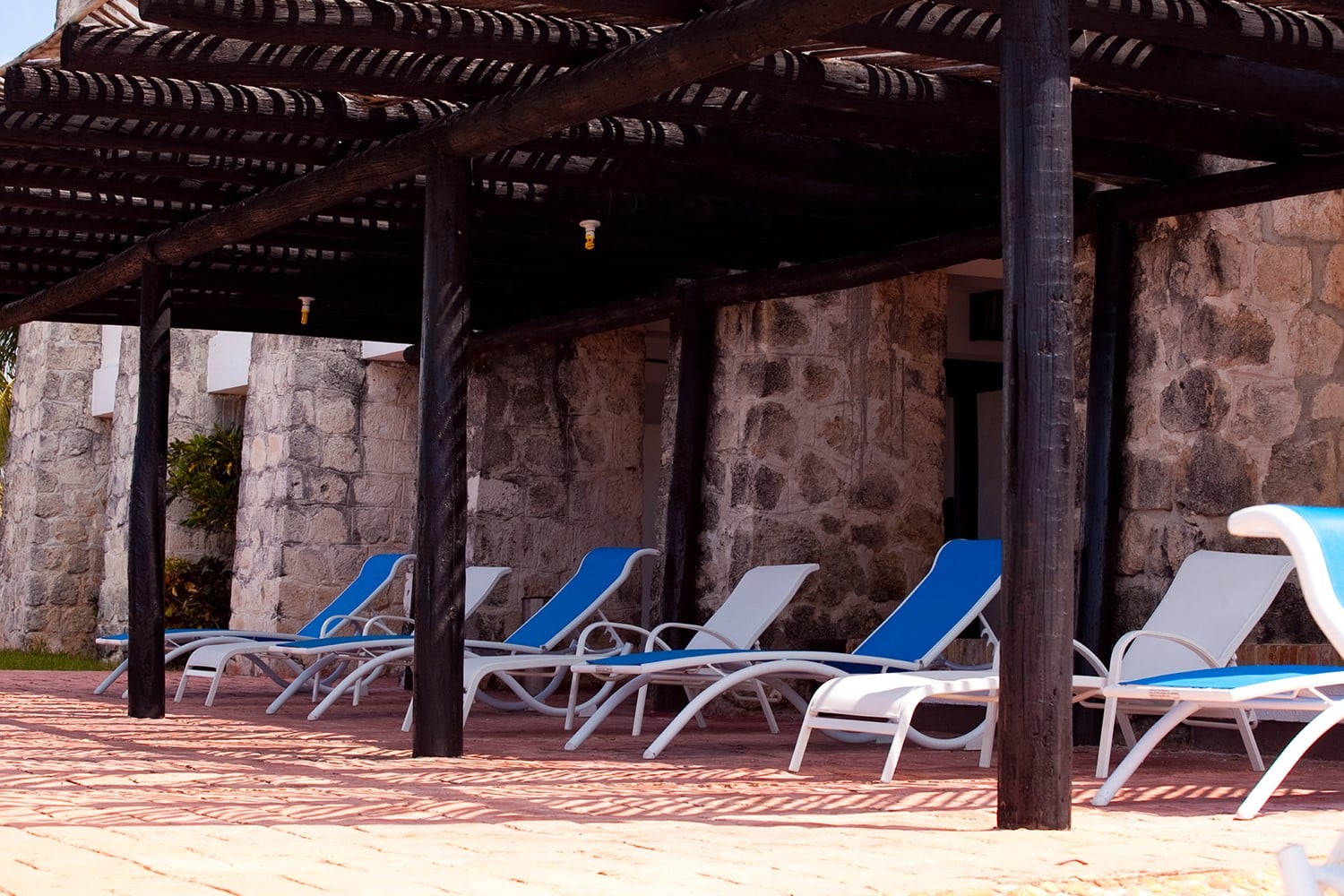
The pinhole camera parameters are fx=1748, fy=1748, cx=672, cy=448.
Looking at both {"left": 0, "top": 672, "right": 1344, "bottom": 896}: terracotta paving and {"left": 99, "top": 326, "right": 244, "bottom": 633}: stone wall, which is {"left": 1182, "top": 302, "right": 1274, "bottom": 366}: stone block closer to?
{"left": 0, "top": 672, "right": 1344, "bottom": 896}: terracotta paving

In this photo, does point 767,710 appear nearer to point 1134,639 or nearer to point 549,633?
point 549,633

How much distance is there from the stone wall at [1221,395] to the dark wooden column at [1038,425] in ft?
8.96

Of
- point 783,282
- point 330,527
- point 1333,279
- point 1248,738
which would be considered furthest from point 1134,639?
point 330,527

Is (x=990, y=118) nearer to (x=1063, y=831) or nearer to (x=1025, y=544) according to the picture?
(x=1025, y=544)

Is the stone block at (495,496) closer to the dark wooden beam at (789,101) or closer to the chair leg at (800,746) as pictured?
the dark wooden beam at (789,101)

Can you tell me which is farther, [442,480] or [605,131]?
[605,131]

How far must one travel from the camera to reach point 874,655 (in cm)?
655

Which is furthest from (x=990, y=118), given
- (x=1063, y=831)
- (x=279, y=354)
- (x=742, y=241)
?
(x=279, y=354)

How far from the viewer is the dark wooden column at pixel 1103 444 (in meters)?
6.68

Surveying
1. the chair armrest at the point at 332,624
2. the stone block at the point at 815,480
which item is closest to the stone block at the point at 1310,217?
the stone block at the point at 815,480

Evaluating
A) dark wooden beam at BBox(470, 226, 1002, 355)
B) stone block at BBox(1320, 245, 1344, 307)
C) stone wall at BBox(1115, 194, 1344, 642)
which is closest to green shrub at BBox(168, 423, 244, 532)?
dark wooden beam at BBox(470, 226, 1002, 355)

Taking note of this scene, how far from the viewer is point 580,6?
4.68m

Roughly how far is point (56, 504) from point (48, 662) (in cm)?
277

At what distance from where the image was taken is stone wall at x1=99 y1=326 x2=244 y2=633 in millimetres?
14242
